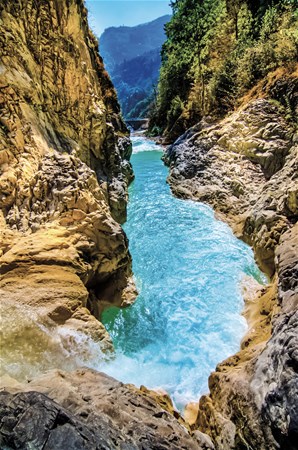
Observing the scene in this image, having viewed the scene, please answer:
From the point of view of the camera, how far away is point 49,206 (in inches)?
231

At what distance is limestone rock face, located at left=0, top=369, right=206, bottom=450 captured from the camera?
205cm

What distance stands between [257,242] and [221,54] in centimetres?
1659

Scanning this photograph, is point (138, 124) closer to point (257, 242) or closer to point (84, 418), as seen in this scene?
point (257, 242)

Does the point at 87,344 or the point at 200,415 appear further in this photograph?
the point at 87,344

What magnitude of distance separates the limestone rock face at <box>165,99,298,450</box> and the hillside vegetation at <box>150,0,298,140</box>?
1.92m

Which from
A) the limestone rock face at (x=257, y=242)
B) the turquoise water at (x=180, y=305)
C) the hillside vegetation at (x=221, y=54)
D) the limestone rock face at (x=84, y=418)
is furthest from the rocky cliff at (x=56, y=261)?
the hillside vegetation at (x=221, y=54)

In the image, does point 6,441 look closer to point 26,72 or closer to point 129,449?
point 129,449

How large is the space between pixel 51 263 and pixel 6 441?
3.31m

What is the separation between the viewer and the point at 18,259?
15.9 feet

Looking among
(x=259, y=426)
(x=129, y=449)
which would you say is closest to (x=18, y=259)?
(x=129, y=449)

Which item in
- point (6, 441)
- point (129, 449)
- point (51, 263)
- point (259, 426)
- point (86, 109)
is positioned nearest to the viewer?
point (6, 441)

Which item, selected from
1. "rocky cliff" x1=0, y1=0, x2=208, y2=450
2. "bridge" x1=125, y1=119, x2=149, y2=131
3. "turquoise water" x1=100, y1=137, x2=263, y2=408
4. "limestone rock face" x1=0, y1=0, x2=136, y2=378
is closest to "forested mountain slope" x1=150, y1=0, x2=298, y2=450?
"turquoise water" x1=100, y1=137, x2=263, y2=408

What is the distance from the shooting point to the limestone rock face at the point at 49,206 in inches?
177

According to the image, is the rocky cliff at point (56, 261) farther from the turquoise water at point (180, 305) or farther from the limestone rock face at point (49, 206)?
the turquoise water at point (180, 305)
